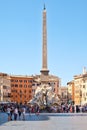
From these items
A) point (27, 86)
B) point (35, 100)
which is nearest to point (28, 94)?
point (27, 86)

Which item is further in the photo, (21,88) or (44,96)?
(21,88)

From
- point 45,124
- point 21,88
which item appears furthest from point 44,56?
point 21,88

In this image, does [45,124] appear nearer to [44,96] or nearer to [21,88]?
[44,96]

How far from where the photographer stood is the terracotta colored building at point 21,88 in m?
140

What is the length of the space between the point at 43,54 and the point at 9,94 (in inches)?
3155

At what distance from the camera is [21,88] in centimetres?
14238

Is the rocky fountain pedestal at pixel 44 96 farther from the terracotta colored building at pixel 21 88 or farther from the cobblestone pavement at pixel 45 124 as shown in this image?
the terracotta colored building at pixel 21 88

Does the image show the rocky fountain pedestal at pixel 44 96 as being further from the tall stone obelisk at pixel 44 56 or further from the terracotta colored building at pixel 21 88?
the terracotta colored building at pixel 21 88

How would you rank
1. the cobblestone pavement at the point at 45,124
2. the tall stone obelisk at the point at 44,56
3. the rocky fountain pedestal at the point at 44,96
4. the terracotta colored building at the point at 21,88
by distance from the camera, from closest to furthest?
the cobblestone pavement at the point at 45,124 < the tall stone obelisk at the point at 44,56 < the rocky fountain pedestal at the point at 44,96 < the terracotta colored building at the point at 21,88

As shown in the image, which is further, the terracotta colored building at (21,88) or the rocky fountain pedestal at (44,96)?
the terracotta colored building at (21,88)

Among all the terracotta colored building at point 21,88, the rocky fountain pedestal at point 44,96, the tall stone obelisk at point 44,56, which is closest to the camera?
the tall stone obelisk at point 44,56

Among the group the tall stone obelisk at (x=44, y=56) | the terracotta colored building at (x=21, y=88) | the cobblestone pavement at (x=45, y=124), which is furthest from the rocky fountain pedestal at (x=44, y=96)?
the terracotta colored building at (x=21, y=88)

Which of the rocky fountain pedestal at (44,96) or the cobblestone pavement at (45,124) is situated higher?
the rocky fountain pedestal at (44,96)

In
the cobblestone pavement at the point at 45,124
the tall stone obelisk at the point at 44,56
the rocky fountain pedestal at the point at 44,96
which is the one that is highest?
the tall stone obelisk at the point at 44,56
